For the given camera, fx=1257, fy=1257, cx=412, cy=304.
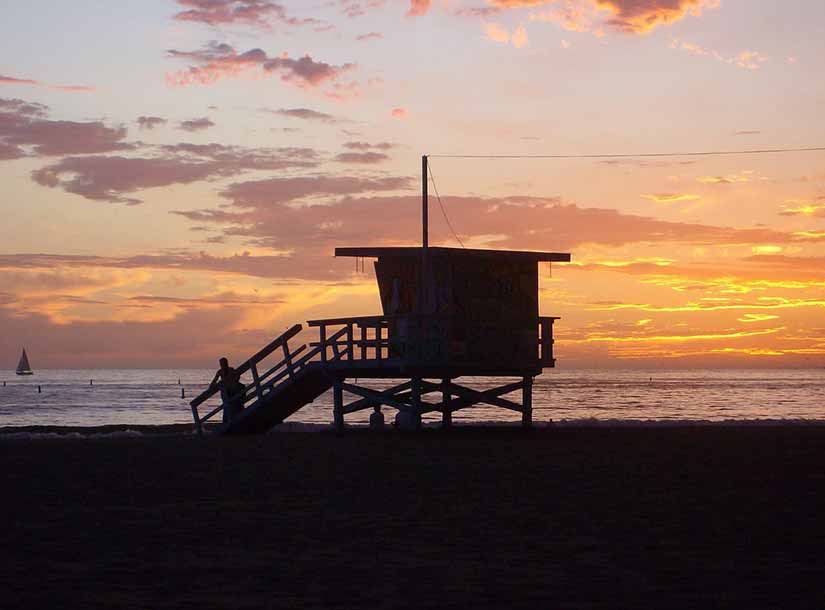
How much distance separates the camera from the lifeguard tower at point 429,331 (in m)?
28.4

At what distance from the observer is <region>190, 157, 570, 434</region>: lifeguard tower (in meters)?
Answer: 28.4

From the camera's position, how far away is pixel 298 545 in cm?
1037

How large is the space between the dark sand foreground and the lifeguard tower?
306 inches

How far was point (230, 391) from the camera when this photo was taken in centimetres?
3109

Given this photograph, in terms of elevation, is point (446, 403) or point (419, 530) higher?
point (419, 530)

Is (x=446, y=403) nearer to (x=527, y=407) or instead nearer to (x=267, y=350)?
(x=527, y=407)

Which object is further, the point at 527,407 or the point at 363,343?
the point at 527,407

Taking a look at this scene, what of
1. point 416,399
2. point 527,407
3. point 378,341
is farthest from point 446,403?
point 378,341

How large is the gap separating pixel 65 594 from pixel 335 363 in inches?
817

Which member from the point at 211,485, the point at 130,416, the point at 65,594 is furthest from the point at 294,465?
the point at 130,416

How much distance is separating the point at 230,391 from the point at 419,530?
2037 centimetres

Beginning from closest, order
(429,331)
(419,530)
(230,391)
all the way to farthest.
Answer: (419,530) → (429,331) → (230,391)

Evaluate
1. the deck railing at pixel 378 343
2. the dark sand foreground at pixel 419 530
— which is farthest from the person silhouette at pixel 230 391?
the dark sand foreground at pixel 419 530

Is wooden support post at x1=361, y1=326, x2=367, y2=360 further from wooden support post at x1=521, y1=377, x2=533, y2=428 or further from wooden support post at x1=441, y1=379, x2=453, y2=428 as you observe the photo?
wooden support post at x1=521, y1=377, x2=533, y2=428
